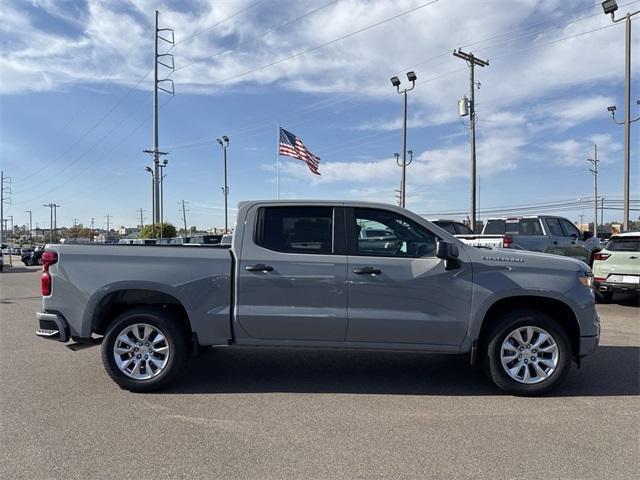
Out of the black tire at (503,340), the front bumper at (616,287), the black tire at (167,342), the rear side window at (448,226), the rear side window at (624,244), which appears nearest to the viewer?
the black tire at (503,340)

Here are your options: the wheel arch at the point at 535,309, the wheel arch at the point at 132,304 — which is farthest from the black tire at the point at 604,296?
the wheel arch at the point at 132,304

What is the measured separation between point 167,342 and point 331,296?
67.7 inches

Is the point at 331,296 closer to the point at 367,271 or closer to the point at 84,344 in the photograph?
the point at 367,271

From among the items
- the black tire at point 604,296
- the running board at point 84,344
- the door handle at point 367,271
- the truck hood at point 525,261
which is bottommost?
the black tire at point 604,296

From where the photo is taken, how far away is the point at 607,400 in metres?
4.85

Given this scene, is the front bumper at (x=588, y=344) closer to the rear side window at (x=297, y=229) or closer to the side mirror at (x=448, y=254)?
the side mirror at (x=448, y=254)

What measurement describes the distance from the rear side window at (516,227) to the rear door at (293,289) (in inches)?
443

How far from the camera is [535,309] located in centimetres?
515

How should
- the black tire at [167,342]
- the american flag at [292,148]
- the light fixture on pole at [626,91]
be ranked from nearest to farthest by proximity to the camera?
the black tire at [167,342] → the light fixture on pole at [626,91] → the american flag at [292,148]

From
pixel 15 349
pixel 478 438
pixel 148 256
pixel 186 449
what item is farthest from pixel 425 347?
pixel 15 349

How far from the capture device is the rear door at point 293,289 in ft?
16.3

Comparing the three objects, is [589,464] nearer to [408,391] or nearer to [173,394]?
[408,391]

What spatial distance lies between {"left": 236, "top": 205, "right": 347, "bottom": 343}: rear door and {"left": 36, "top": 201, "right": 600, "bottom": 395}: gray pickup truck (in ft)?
0.03

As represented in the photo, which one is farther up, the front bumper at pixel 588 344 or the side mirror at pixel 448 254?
the side mirror at pixel 448 254
